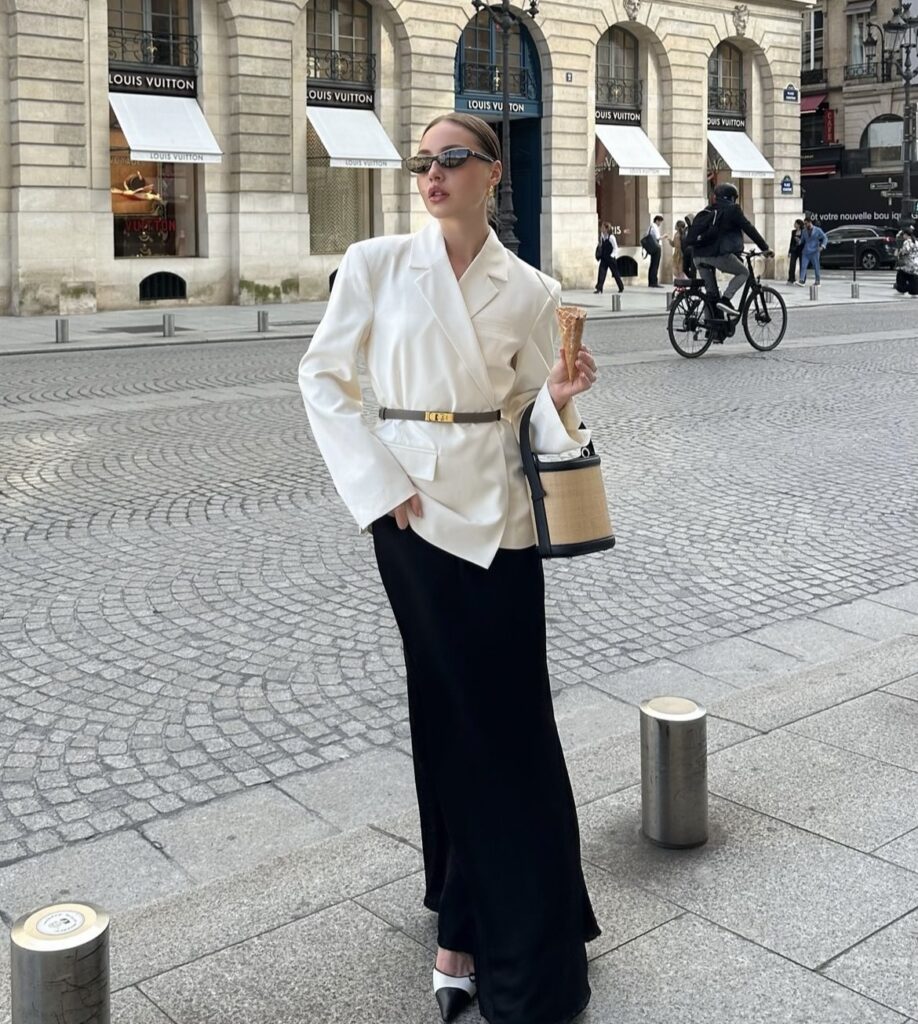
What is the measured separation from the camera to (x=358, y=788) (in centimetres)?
421

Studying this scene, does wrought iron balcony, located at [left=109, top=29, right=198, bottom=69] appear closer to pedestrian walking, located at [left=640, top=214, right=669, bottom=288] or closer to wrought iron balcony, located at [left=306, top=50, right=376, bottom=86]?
wrought iron balcony, located at [left=306, top=50, right=376, bottom=86]

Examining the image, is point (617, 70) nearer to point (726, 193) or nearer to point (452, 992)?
point (726, 193)

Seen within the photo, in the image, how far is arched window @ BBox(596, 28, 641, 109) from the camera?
35.0m

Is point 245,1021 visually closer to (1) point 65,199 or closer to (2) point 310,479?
(2) point 310,479

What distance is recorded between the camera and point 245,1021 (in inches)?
109

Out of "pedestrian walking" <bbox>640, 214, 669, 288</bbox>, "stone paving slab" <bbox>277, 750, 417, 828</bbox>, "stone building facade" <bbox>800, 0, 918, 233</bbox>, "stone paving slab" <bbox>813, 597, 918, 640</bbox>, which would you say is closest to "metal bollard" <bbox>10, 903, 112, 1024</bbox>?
"stone paving slab" <bbox>277, 750, 417, 828</bbox>

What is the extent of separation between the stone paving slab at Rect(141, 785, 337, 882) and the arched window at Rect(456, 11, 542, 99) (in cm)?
2961

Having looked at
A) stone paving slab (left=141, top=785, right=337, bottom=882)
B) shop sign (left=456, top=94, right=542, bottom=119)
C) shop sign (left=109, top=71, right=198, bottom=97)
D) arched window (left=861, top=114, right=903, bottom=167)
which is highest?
arched window (left=861, top=114, right=903, bottom=167)

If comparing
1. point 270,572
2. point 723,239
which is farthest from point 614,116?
Result: point 270,572

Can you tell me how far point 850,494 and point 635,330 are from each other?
13.6m

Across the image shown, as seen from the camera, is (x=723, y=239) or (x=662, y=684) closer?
(x=662, y=684)

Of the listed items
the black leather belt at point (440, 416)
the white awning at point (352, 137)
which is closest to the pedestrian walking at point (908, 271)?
the white awning at point (352, 137)

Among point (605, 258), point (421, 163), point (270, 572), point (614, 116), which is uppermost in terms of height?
point (614, 116)

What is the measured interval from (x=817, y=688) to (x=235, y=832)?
210 centimetres
